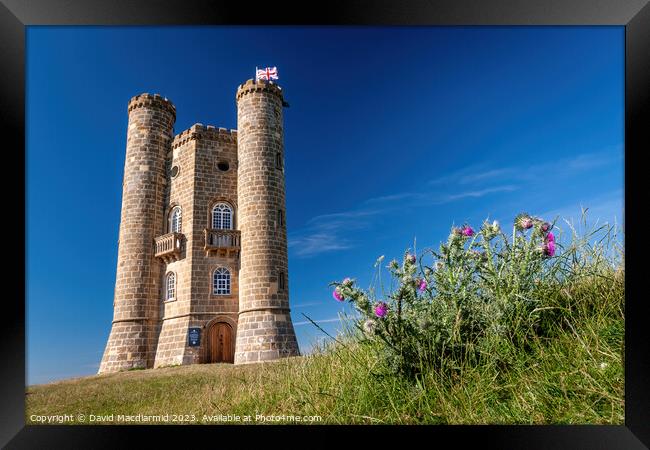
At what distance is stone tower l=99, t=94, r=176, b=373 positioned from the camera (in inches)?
575

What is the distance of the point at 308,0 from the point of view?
410 centimetres

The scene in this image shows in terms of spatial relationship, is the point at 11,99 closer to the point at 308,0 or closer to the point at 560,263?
the point at 308,0

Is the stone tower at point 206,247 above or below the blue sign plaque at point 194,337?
above

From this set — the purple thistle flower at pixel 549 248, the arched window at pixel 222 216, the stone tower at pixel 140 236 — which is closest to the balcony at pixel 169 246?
the stone tower at pixel 140 236

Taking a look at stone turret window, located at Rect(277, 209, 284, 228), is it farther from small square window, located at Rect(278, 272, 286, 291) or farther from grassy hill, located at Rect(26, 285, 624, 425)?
grassy hill, located at Rect(26, 285, 624, 425)

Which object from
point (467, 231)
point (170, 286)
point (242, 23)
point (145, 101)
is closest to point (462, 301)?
point (467, 231)

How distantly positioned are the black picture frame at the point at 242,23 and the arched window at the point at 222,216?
10460 millimetres

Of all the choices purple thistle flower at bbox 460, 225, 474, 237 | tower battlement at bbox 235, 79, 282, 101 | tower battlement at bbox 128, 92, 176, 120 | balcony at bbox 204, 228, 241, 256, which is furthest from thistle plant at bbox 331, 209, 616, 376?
tower battlement at bbox 128, 92, 176, 120

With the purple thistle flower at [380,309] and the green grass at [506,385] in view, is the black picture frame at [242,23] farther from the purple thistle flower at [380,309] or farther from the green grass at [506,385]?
the purple thistle flower at [380,309]

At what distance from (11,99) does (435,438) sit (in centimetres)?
476

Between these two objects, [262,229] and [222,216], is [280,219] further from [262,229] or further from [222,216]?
[222,216]

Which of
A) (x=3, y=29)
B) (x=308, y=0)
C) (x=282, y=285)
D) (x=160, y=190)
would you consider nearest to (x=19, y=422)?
(x=3, y=29)

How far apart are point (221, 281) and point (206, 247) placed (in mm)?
1179

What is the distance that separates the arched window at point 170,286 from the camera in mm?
14914
